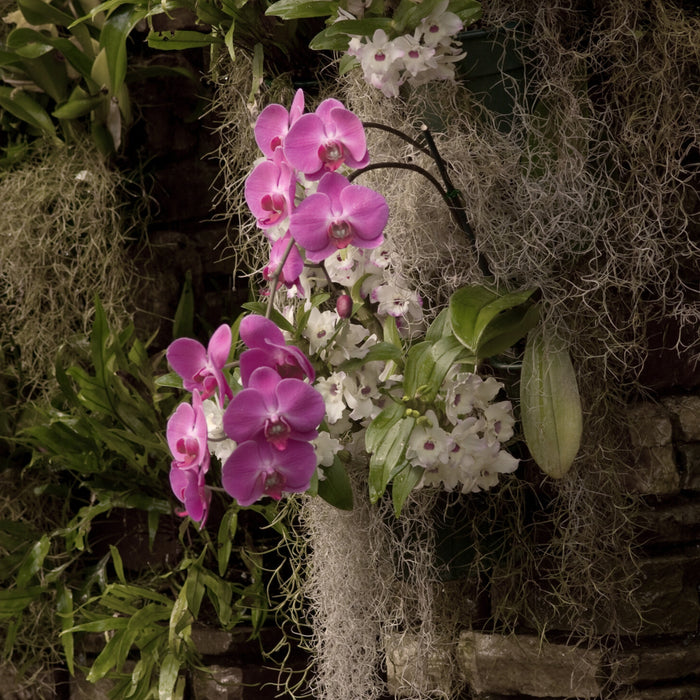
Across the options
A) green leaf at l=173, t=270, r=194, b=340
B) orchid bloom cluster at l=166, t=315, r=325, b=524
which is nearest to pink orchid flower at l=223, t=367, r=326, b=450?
orchid bloom cluster at l=166, t=315, r=325, b=524

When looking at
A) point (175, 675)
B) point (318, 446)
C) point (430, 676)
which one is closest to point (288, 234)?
point (318, 446)

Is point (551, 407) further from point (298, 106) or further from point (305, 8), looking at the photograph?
point (305, 8)

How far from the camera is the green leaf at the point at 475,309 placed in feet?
3.42

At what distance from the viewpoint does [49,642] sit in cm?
172

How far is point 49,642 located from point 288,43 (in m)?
1.16

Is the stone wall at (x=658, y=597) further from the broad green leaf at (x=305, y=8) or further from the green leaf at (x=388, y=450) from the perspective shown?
the broad green leaf at (x=305, y=8)

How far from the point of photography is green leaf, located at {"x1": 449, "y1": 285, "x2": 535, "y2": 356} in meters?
1.04

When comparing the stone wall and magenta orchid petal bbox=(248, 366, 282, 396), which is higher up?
magenta orchid petal bbox=(248, 366, 282, 396)

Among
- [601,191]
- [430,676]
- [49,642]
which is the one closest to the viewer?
[601,191]

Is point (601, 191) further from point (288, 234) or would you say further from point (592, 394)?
point (288, 234)

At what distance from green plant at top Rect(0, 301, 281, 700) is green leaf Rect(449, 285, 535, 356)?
558 mm

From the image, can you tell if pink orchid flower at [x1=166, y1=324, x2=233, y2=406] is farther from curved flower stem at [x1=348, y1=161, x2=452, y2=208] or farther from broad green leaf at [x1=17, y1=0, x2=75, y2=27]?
broad green leaf at [x1=17, y1=0, x2=75, y2=27]

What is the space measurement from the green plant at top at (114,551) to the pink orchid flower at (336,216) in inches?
23.5

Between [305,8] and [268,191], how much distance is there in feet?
0.84
